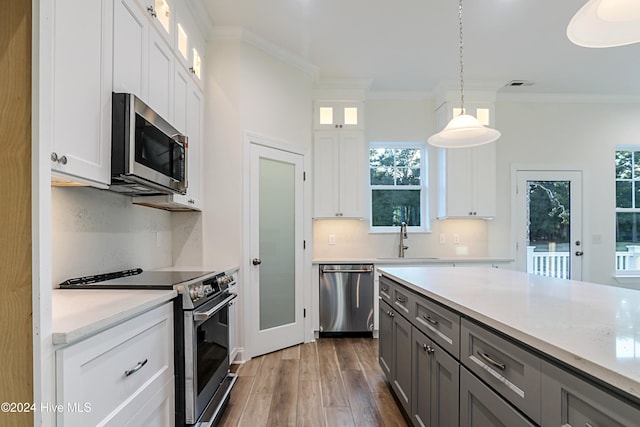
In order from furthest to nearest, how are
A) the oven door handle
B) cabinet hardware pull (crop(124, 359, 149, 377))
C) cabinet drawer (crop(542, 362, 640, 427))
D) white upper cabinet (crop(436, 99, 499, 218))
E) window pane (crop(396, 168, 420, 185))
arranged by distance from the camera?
window pane (crop(396, 168, 420, 185))
white upper cabinet (crop(436, 99, 499, 218))
the oven door handle
cabinet hardware pull (crop(124, 359, 149, 377))
cabinet drawer (crop(542, 362, 640, 427))

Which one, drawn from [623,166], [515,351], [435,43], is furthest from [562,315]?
[623,166]

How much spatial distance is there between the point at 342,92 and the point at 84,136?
3.40 m

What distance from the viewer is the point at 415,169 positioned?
4.86 meters

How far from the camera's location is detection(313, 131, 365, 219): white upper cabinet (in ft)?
14.2

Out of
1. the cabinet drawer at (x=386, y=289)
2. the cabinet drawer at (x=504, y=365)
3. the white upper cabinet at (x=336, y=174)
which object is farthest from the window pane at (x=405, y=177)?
the cabinet drawer at (x=504, y=365)

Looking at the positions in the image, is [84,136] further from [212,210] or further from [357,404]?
[357,404]

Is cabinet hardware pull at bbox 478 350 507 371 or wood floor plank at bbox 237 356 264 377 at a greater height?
cabinet hardware pull at bbox 478 350 507 371

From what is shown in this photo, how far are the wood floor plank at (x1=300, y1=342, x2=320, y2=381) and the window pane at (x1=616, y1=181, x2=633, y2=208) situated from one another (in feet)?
15.4

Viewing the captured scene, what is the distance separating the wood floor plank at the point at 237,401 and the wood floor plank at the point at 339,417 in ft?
1.90

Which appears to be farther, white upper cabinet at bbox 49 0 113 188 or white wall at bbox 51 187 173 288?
white wall at bbox 51 187 173 288

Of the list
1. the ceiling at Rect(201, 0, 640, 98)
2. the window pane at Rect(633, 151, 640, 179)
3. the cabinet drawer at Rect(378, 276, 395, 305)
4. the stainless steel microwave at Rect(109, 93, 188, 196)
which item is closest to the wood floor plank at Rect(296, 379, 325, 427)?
the cabinet drawer at Rect(378, 276, 395, 305)

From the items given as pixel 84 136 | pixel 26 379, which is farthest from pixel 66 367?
pixel 84 136

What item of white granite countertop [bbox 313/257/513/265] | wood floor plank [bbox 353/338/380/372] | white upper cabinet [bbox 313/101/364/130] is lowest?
wood floor plank [bbox 353/338/380/372]

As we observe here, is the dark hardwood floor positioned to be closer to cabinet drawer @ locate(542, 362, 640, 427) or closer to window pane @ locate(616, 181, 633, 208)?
cabinet drawer @ locate(542, 362, 640, 427)
